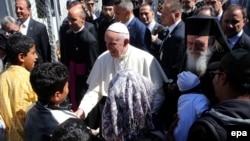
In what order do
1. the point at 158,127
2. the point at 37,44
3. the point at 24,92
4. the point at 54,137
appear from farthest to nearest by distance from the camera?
the point at 37,44
the point at 24,92
the point at 158,127
the point at 54,137

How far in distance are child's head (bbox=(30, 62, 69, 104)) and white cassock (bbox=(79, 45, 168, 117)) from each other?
2.76ft

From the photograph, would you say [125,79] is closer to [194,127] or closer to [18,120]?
[194,127]

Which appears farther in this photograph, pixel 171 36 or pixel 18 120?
pixel 171 36

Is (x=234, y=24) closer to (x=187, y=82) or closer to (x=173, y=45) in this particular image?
(x=173, y=45)

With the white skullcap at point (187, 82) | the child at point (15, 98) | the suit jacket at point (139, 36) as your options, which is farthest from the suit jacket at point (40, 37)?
the white skullcap at point (187, 82)

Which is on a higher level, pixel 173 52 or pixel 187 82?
pixel 187 82

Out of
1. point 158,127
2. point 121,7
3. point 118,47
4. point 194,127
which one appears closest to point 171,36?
point 121,7

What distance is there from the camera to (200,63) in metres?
3.05

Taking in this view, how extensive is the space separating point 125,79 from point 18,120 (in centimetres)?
107

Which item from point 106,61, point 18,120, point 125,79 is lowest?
point 18,120

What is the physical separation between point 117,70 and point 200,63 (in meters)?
0.90

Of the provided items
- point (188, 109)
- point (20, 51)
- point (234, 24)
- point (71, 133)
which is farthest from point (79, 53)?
point (71, 133)

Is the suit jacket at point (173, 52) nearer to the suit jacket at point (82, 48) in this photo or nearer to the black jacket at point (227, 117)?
the suit jacket at point (82, 48)

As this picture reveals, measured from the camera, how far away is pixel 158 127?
243 cm
